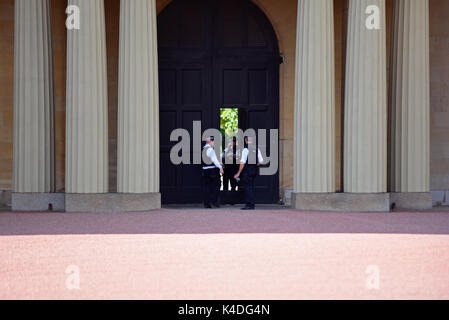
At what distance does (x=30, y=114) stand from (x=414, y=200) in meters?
12.3

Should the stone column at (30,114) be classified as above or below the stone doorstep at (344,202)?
above

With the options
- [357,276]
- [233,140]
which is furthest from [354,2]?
[357,276]

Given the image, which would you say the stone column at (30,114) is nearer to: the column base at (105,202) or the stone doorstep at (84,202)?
the stone doorstep at (84,202)

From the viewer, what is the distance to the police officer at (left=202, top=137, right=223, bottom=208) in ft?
78.3

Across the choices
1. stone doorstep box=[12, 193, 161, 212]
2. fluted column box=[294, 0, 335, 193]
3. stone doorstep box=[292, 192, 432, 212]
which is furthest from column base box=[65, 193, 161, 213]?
fluted column box=[294, 0, 335, 193]

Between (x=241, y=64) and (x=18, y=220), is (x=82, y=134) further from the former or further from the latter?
Answer: (x=241, y=64)

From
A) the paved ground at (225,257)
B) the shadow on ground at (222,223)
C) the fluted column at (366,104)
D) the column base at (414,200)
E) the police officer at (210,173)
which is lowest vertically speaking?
the paved ground at (225,257)

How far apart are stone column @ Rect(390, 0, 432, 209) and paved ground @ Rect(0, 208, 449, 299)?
3842mm

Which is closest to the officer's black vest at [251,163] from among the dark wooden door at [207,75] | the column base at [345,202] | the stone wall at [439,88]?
the column base at [345,202]

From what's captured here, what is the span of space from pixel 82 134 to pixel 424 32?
11310 millimetres

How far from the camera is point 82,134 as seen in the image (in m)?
21.3

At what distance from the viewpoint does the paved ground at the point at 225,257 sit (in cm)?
953

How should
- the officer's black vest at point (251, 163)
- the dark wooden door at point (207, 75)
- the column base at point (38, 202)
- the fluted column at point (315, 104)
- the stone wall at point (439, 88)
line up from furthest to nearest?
1. the dark wooden door at point (207, 75)
2. the stone wall at point (439, 88)
3. the officer's black vest at point (251, 163)
4. the column base at point (38, 202)
5. the fluted column at point (315, 104)

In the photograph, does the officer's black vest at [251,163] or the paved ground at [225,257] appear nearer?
the paved ground at [225,257]
